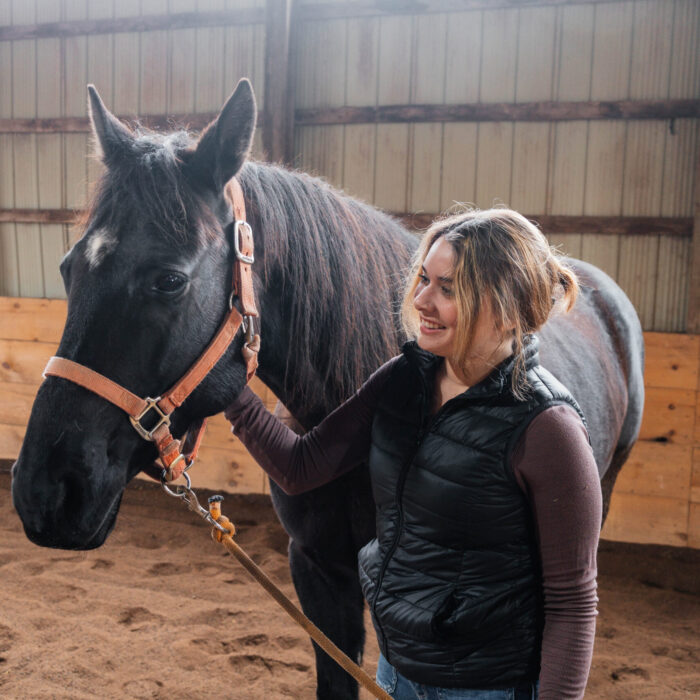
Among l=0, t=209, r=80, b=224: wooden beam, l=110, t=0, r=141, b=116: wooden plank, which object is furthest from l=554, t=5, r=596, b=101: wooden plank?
l=0, t=209, r=80, b=224: wooden beam

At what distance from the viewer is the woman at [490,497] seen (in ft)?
2.69

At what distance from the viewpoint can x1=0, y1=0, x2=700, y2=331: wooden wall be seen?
320 cm

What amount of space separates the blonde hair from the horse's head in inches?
15.9

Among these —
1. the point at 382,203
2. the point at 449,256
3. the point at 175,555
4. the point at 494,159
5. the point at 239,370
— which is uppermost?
the point at 494,159

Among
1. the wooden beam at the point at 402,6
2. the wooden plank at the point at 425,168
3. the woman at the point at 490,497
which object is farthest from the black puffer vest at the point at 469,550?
the wooden beam at the point at 402,6

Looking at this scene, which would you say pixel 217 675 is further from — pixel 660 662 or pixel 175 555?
pixel 660 662

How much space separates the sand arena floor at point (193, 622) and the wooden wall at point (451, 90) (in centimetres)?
145

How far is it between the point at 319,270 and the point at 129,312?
40cm

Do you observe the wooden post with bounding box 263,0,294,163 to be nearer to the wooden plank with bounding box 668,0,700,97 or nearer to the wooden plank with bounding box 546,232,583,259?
the wooden plank with bounding box 546,232,583,259

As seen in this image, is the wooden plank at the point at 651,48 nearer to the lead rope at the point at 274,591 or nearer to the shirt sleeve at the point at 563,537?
the shirt sleeve at the point at 563,537

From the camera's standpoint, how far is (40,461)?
919 millimetres

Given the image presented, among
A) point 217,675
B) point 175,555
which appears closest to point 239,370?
point 217,675

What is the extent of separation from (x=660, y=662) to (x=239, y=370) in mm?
2033

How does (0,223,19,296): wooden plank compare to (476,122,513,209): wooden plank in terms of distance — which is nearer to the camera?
(476,122,513,209): wooden plank
